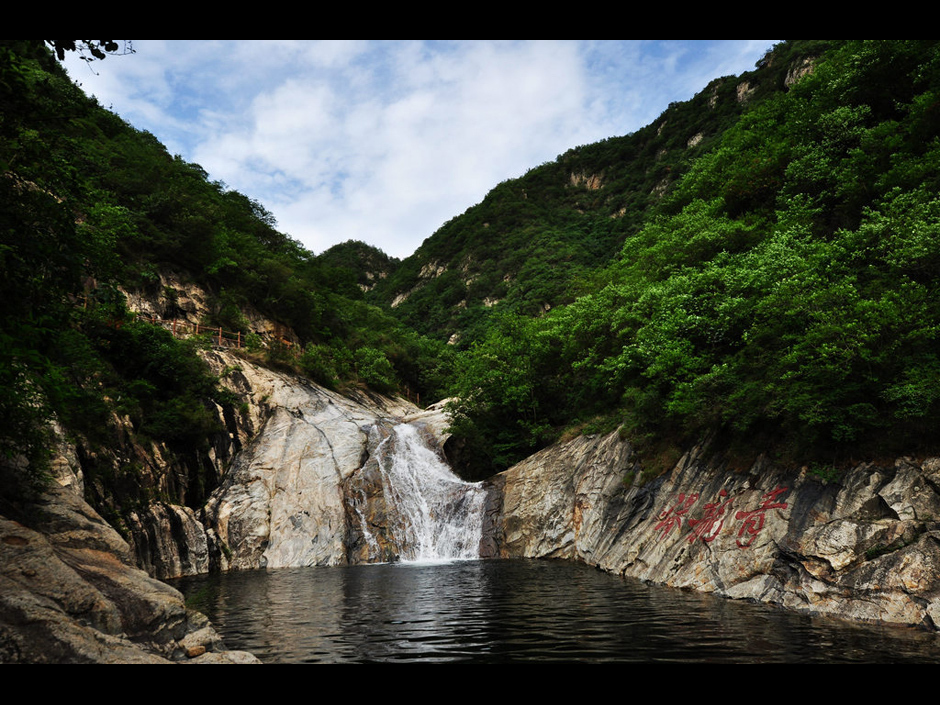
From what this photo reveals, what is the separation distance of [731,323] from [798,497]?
6.80 metres

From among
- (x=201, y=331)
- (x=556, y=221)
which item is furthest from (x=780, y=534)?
(x=556, y=221)

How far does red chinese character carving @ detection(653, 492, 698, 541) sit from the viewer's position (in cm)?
1656

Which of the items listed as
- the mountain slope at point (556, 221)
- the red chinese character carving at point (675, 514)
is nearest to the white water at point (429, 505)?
the red chinese character carving at point (675, 514)

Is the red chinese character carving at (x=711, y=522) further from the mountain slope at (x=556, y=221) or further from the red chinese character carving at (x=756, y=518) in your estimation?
the mountain slope at (x=556, y=221)

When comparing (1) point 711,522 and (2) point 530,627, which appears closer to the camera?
(2) point 530,627

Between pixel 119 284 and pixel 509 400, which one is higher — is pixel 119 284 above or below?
above

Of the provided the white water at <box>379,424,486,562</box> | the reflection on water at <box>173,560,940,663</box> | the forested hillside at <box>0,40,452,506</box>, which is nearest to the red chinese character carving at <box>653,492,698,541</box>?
the reflection on water at <box>173,560,940,663</box>

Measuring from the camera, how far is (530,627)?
10016mm

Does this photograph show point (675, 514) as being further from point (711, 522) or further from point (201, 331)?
point (201, 331)

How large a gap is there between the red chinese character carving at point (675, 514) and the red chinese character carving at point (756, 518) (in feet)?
8.91

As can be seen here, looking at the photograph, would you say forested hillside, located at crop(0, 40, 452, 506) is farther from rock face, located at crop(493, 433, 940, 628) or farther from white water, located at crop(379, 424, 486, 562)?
rock face, located at crop(493, 433, 940, 628)

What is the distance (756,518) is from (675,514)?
366 centimetres

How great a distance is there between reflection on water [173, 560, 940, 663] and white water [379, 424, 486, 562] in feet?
34.6
